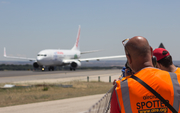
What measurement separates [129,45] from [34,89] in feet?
59.6

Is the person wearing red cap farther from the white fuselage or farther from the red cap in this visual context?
the white fuselage

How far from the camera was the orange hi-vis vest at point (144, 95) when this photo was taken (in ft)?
7.39

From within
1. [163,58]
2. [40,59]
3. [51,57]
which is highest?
[51,57]

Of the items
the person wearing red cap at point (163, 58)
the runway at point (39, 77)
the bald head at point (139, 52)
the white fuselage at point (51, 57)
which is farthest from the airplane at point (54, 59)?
the bald head at point (139, 52)

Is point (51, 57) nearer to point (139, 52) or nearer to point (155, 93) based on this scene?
point (139, 52)

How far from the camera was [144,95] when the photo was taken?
88.0 inches

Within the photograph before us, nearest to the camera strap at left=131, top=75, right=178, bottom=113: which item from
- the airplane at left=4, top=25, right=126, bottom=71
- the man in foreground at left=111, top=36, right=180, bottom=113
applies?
the man in foreground at left=111, top=36, right=180, bottom=113

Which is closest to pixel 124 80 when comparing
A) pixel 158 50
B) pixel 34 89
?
pixel 158 50

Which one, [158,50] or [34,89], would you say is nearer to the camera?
[158,50]

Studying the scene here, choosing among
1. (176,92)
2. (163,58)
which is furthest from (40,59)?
(176,92)

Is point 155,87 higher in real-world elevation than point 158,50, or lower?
lower

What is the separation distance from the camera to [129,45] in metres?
2.50

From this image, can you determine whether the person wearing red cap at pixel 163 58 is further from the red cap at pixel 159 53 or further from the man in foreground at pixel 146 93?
the man in foreground at pixel 146 93

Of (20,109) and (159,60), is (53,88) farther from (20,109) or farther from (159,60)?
(159,60)
